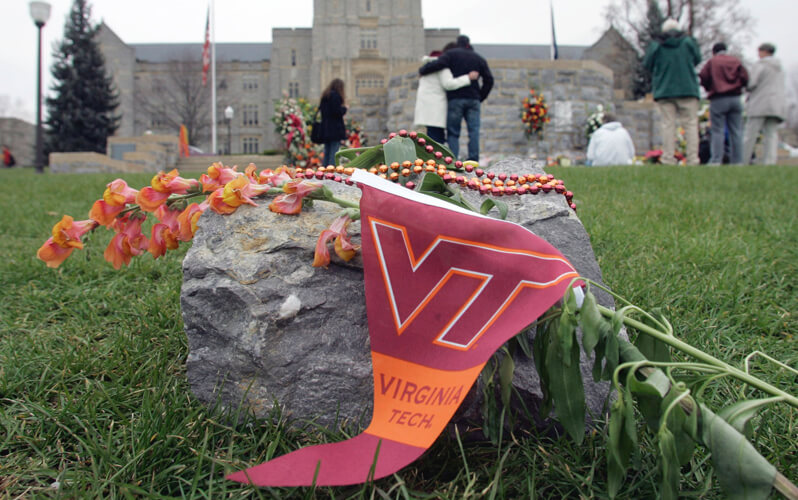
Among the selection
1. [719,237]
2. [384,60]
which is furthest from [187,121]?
[719,237]

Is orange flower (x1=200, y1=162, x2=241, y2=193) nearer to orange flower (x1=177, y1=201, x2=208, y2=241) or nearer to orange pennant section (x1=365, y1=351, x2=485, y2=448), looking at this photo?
orange flower (x1=177, y1=201, x2=208, y2=241)

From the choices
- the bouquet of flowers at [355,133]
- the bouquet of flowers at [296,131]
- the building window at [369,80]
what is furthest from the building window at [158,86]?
the bouquet of flowers at [355,133]

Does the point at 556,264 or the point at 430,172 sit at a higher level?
the point at 430,172

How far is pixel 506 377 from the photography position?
103cm

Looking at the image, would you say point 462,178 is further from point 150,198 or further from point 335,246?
point 150,198

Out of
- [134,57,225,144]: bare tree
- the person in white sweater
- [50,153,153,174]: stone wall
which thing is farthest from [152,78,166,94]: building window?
the person in white sweater

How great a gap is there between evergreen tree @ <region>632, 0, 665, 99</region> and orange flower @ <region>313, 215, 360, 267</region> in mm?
34646

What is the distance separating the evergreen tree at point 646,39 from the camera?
31.0 m

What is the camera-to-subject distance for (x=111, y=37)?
54781mm

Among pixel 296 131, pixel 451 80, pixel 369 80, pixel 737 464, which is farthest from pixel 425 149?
pixel 369 80

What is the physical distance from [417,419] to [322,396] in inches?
12.7

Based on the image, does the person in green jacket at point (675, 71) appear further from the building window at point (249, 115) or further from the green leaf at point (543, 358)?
the building window at point (249, 115)

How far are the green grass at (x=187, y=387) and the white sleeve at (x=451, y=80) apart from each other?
4.31 metres

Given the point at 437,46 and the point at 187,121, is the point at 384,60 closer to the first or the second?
the point at 437,46
